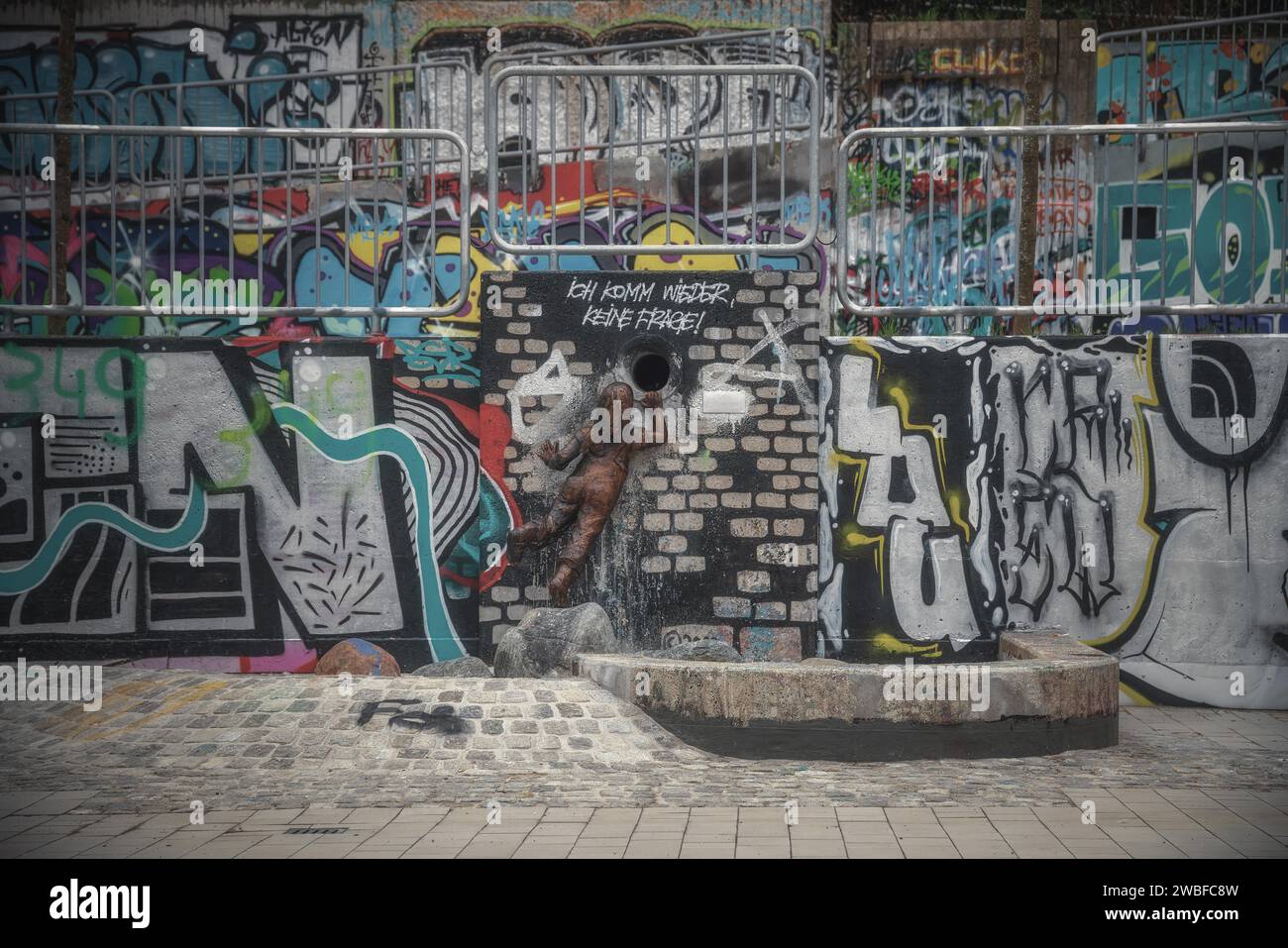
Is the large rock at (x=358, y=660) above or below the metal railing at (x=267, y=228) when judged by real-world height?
below

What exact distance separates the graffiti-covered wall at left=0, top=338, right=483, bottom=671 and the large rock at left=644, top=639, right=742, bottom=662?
1.62 meters

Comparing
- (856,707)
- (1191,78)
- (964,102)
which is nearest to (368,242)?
(964,102)

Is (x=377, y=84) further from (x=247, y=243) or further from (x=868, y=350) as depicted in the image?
(x=868, y=350)

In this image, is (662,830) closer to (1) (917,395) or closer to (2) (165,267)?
(1) (917,395)

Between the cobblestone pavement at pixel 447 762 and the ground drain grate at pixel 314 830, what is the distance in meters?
0.37

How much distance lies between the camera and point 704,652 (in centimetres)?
790

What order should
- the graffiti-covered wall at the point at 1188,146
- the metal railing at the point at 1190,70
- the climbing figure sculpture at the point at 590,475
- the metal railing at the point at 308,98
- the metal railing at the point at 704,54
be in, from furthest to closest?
the metal railing at the point at 308,98
the metal railing at the point at 704,54
the metal railing at the point at 1190,70
the graffiti-covered wall at the point at 1188,146
the climbing figure sculpture at the point at 590,475

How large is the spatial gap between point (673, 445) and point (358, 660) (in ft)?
8.86

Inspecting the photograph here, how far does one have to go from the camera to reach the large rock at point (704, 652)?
7.84 m

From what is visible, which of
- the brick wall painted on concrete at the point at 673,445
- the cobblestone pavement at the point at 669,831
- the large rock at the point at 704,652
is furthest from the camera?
the brick wall painted on concrete at the point at 673,445

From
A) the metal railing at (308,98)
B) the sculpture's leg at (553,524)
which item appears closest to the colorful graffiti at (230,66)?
the metal railing at (308,98)

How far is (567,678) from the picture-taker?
23.5ft

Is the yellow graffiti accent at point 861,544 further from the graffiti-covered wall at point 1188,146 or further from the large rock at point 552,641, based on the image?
the graffiti-covered wall at point 1188,146

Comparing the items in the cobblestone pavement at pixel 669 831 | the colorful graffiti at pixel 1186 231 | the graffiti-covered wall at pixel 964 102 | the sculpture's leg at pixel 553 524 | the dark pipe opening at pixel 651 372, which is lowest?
the cobblestone pavement at pixel 669 831
